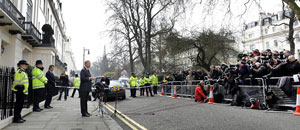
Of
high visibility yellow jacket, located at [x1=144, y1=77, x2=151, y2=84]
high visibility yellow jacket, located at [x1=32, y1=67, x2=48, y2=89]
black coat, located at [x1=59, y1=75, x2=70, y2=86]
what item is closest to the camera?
high visibility yellow jacket, located at [x1=32, y1=67, x2=48, y2=89]

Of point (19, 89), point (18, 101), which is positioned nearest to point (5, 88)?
point (19, 89)

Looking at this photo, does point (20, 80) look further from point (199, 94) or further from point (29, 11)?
point (29, 11)

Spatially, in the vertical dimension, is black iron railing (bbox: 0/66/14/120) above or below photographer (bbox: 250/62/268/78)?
below

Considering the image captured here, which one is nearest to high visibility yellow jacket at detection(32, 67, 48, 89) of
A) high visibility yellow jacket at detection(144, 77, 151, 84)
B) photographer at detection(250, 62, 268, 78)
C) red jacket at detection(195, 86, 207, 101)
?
red jacket at detection(195, 86, 207, 101)

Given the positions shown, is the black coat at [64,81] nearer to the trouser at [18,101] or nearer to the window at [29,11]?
the window at [29,11]

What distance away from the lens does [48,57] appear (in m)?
23.0

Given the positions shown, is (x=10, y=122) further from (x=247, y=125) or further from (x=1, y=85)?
(x=247, y=125)

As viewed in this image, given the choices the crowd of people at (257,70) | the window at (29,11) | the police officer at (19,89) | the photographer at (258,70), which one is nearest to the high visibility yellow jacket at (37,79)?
the police officer at (19,89)

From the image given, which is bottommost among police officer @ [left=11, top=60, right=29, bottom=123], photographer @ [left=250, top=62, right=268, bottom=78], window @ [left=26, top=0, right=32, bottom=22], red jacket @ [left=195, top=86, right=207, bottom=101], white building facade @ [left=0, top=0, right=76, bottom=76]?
red jacket @ [left=195, top=86, right=207, bottom=101]

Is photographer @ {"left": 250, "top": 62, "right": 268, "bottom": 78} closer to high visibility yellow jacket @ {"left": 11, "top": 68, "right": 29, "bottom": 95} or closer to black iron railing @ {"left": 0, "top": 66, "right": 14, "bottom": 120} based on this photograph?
high visibility yellow jacket @ {"left": 11, "top": 68, "right": 29, "bottom": 95}

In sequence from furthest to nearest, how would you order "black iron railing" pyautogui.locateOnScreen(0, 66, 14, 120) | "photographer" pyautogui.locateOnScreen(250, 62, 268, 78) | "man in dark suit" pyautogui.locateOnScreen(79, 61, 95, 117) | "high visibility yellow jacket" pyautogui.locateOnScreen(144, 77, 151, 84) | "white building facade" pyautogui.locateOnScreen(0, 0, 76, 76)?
"high visibility yellow jacket" pyautogui.locateOnScreen(144, 77, 151, 84), "white building facade" pyautogui.locateOnScreen(0, 0, 76, 76), "photographer" pyautogui.locateOnScreen(250, 62, 268, 78), "man in dark suit" pyautogui.locateOnScreen(79, 61, 95, 117), "black iron railing" pyautogui.locateOnScreen(0, 66, 14, 120)

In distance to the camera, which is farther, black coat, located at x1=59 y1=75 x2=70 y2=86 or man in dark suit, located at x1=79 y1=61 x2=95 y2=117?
black coat, located at x1=59 y1=75 x2=70 y2=86

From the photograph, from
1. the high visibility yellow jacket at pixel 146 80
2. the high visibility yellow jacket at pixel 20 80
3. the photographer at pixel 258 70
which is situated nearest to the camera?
the high visibility yellow jacket at pixel 20 80

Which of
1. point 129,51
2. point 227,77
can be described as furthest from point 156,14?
point 227,77
